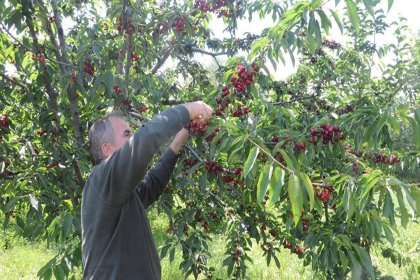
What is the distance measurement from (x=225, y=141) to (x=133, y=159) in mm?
412

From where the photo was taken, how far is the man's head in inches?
68.2

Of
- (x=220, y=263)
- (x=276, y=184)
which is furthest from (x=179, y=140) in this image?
(x=220, y=263)

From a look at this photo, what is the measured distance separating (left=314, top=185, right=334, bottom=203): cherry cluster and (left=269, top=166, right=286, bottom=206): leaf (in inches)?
15.1

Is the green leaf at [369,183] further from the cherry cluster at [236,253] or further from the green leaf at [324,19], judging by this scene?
the cherry cluster at [236,253]

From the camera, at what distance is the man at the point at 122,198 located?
143 centimetres

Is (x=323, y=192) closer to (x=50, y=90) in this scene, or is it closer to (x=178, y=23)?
(x=178, y=23)

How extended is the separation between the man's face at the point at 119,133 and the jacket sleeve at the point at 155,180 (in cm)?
31

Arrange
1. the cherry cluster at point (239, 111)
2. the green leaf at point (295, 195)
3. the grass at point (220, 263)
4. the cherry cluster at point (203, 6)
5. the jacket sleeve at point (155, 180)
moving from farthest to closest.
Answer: the grass at point (220, 263) → the cherry cluster at point (203, 6) → the cherry cluster at point (239, 111) → the jacket sleeve at point (155, 180) → the green leaf at point (295, 195)

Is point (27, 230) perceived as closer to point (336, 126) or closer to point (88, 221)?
point (88, 221)

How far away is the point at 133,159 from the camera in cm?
140

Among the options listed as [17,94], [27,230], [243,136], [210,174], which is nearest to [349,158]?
[210,174]

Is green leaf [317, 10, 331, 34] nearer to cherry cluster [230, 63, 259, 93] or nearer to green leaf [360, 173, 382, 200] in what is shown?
cherry cluster [230, 63, 259, 93]

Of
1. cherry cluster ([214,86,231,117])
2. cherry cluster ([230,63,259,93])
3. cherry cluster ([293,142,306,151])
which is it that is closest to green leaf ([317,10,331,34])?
cherry cluster ([230,63,259,93])

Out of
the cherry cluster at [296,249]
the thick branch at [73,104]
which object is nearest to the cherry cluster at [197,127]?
the thick branch at [73,104]
